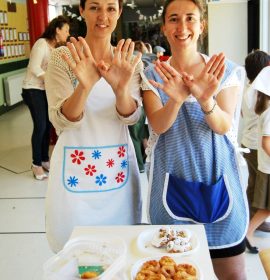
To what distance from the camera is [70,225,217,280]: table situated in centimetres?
103

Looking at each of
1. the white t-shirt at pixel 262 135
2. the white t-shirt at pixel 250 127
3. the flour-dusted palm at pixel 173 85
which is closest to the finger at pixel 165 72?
the flour-dusted palm at pixel 173 85

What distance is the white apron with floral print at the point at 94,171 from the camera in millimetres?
1359

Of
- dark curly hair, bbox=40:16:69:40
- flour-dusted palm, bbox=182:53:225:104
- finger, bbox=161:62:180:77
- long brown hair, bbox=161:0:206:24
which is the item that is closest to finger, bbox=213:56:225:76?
flour-dusted palm, bbox=182:53:225:104

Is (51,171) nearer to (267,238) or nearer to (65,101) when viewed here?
(65,101)

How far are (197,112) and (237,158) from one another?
206 millimetres

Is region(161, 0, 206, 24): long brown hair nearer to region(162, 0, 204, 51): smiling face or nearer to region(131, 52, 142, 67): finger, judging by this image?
region(162, 0, 204, 51): smiling face

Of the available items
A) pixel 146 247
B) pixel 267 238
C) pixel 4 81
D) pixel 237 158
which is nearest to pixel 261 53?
pixel 267 238

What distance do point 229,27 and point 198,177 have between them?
4241 mm

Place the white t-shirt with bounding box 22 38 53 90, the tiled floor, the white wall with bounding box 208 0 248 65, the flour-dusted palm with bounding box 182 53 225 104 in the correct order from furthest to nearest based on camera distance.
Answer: the white wall with bounding box 208 0 248 65, the white t-shirt with bounding box 22 38 53 90, the tiled floor, the flour-dusted palm with bounding box 182 53 225 104

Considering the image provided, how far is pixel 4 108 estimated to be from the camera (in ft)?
25.4

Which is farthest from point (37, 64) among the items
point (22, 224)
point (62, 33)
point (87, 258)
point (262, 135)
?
point (87, 258)

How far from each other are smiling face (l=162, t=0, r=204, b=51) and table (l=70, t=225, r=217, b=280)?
58 centimetres

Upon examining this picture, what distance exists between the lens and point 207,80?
1.19m

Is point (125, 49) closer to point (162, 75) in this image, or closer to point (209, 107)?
point (162, 75)
